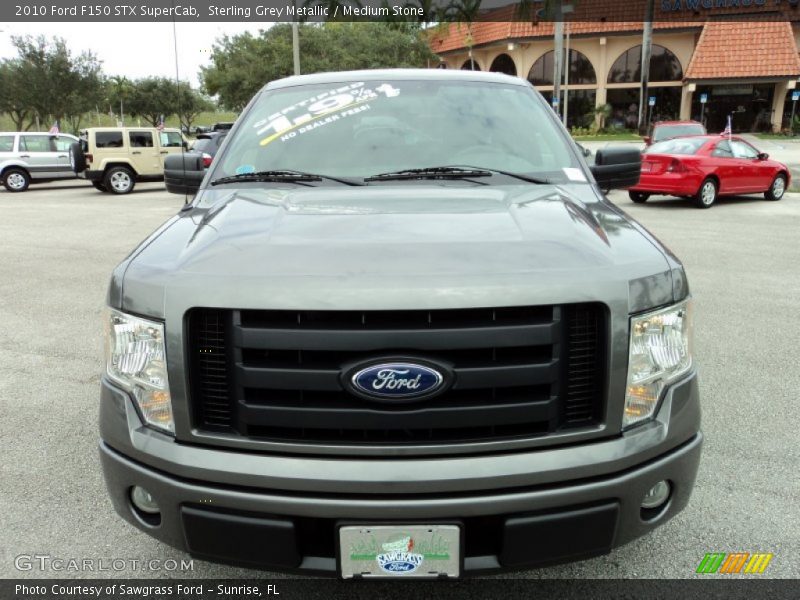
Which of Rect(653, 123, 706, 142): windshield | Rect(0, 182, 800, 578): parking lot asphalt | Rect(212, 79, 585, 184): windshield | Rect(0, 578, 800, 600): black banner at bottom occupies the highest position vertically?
Rect(653, 123, 706, 142): windshield

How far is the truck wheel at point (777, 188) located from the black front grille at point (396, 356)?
49.8 ft

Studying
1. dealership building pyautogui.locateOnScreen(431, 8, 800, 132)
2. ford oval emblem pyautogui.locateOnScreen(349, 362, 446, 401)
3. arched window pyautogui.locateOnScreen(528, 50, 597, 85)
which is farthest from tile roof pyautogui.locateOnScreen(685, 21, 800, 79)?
ford oval emblem pyautogui.locateOnScreen(349, 362, 446, 401)

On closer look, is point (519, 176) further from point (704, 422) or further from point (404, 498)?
point (704, 422)

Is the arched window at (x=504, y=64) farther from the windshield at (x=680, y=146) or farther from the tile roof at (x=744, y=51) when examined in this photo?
the windshield at (x=680, y=146)

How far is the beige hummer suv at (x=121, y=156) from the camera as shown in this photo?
734 inches

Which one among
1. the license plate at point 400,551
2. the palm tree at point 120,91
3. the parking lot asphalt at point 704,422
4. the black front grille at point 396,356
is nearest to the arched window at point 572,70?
the palm tree at point 120,91

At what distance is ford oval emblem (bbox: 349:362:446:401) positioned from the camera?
1.85 metres

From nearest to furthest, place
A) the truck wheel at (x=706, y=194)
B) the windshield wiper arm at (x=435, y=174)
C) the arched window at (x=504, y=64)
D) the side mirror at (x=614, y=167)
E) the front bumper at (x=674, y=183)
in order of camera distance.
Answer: the windshield wiper arm at (x=435, y=174), the side mirror at (x=614, y=167), the front bumper at (x=674, y=183), the truck wheel at (x=706, y=194), the arched window at (x=504, y=64)

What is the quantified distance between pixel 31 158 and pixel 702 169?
727 inches

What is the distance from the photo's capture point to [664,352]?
209cm

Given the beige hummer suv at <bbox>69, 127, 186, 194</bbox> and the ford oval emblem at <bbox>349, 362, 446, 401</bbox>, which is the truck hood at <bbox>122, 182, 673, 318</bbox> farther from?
the beige hummer suv at <bbox>69, 127, 186, 194</bbox>

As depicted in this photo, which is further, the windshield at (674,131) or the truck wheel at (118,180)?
the windshield at (674,131)

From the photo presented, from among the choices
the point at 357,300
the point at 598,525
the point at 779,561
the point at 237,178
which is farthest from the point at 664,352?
the point at 237,178

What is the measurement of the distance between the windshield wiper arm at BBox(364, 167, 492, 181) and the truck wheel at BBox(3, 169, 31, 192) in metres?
20.8
